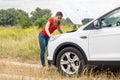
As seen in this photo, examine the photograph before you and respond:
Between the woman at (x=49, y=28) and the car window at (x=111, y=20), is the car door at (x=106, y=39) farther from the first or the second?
the woman at (x=49, y=28)

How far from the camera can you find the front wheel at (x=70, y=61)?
821 cm

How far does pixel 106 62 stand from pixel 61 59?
47.0 inches

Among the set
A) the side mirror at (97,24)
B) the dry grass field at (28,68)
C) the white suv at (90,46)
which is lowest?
the dry grass field at (28,68)

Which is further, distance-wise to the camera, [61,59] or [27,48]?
[27,48]

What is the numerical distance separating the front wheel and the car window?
34.8 inches

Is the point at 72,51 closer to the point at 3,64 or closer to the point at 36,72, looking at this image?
the point at 36,72

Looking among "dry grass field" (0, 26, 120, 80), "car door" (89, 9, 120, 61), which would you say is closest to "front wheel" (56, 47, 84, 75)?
"dry grass field" (0, 26, 120, 80)

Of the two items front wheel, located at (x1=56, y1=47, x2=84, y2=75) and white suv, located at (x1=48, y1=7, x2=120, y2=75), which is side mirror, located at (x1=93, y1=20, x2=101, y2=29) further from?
front wheel, located at (x1=56, y1=47, x2=84, y2=75)

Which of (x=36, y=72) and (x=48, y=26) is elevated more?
(x=48, y=26)

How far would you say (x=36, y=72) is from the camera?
9102mm

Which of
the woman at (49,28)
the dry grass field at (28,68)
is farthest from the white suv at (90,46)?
the woman at (49,28)

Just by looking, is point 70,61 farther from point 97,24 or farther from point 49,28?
point 49,28

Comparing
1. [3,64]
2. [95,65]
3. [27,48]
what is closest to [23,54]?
[27,48]

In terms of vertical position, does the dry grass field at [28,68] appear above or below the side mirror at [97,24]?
below
